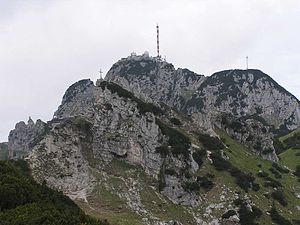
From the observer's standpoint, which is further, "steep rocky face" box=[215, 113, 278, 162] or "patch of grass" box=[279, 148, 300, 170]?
"patch of grass" box=[279, 148, 300, 170]

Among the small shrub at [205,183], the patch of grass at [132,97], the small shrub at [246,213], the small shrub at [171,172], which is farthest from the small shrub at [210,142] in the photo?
the small shrub at [246,213]

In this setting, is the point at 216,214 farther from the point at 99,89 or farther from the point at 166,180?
the point at 99,89

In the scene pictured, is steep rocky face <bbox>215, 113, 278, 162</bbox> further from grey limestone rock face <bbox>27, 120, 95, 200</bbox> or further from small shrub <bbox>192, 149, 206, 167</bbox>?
grey limestone rock face <bbox>27, 120, 95, 200</bbox>

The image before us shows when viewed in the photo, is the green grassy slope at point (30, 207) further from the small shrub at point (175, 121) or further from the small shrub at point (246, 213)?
the small shrub at point (175, 121)

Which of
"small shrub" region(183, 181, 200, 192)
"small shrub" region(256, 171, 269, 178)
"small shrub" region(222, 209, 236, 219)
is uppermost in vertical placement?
"small shrub" region(256, 171, 269, 178)

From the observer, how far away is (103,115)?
319 feet

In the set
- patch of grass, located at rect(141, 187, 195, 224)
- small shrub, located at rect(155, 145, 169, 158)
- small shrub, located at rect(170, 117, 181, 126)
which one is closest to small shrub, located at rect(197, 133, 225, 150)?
small shrub, located at rect(170, 117, 181, 126)

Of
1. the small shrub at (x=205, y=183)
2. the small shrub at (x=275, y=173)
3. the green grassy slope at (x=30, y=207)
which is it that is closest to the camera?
the green grassy slope at (x=30, y=207)

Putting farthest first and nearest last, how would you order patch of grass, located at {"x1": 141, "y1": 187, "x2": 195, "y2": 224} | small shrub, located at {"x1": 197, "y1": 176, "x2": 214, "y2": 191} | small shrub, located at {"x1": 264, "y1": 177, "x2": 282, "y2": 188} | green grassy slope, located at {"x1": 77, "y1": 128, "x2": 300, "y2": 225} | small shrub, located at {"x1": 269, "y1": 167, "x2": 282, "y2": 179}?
small shrub, located at {"x1": 269, "y1": 167, "x2": 282, "y2": 179} < small shrub, located at {"x1": 264, "y1": 177, "x2": 282, "y2": 188} < small shrub, located at {"x1": 197, "y1": 176, "x2": 214, "y2": 191} < patch of grass, located at {"x1": 141, "y1": 187, "x2": 195, "y2": 224} < green grassy slope, located at {"x1": 77, "y1": 128, "x2": 300, "y2": 225}

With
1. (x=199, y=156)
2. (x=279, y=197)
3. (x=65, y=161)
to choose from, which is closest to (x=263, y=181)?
(x=279, y=197)

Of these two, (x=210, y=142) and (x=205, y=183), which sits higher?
(x=210, y=142)

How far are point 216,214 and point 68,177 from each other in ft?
90.4

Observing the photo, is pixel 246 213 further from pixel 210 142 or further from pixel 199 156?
pixel 210 142

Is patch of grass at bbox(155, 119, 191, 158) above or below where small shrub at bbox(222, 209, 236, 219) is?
above
